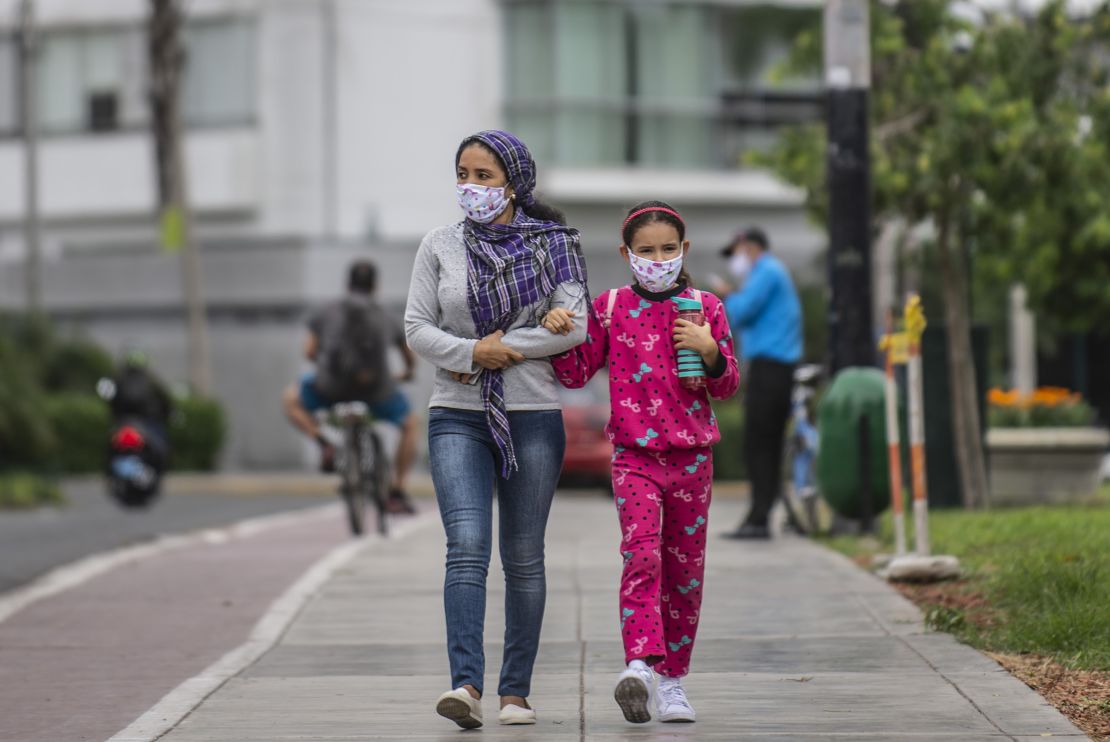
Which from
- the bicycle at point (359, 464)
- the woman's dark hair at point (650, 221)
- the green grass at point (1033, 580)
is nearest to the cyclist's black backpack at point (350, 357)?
the bicycle at point (359, 464)

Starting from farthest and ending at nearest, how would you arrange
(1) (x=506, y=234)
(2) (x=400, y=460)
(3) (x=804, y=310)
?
(3) (x=804, y=310) < (2) (x=400, y=460) < (1) (x=506, y=234)

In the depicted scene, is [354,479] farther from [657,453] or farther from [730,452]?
[730,452]

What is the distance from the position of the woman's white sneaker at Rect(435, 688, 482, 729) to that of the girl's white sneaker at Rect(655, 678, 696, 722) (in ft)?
1.92

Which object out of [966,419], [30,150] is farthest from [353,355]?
[30,150]

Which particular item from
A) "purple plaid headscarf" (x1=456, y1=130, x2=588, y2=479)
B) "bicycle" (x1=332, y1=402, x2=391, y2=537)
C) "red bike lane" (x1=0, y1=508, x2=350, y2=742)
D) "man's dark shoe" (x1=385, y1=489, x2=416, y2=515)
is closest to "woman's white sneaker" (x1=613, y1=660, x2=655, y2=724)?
"purple plaid headscarf" (x1=456, y1=130, x2=588, y2=479)

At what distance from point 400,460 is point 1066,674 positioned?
27.2 feet

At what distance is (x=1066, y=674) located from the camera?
23.6 feet

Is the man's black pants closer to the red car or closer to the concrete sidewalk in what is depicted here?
the concrete sidewalk

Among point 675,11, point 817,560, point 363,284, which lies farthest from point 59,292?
point 817,560

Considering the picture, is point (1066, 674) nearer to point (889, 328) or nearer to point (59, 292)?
point (889, 328)

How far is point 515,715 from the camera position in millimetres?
6512

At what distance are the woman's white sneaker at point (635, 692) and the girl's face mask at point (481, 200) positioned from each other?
4.70 ft

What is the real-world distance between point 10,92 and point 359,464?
2392 cm

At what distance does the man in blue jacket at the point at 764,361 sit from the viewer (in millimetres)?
12516
